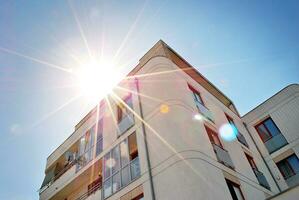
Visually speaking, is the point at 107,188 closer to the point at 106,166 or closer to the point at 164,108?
the point at 106,166

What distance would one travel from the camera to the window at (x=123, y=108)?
15.0 metres

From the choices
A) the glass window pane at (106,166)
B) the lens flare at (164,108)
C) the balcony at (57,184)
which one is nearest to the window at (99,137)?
the glass window pane at (106,166)

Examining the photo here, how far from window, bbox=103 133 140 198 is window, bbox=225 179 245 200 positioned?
13.1 feet

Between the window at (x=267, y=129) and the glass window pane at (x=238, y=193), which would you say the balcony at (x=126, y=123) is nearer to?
the glass window pane at (x=238, y=193)

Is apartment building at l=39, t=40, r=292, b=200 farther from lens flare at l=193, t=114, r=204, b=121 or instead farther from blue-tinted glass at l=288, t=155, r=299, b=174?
blue-tinted glass at l=288, t=155, r=299, b=174

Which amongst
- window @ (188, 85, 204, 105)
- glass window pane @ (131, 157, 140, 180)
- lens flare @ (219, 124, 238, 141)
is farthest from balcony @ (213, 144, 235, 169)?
glass window pane @ (131, 157, 140, 180)

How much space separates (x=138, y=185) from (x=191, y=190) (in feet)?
9.52

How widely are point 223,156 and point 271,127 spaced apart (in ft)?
30.6

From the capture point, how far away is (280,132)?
18.6m

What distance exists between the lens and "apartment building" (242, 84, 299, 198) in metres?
17.2

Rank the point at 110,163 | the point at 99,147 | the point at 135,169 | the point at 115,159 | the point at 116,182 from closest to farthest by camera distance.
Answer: the point at 135,169
the point at 116,182
the point at 115,159
the point at 110,163
the point at 99,147

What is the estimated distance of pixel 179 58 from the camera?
16469mm

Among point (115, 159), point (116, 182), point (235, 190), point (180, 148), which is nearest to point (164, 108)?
point (180, 148)

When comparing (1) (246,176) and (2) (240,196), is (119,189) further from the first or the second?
(1) (246,176)
